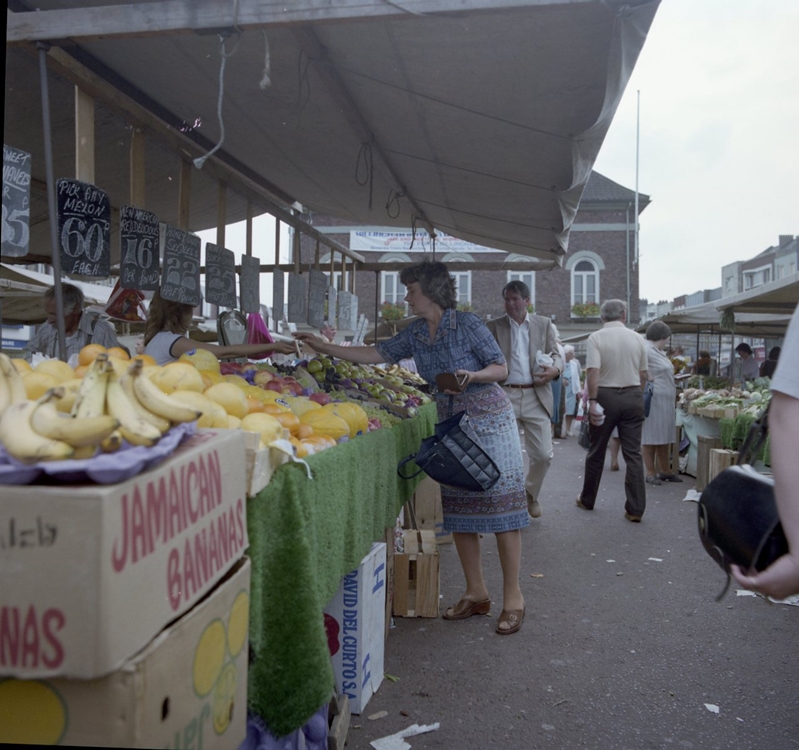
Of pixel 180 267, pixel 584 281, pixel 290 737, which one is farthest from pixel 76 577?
pixel 584 281

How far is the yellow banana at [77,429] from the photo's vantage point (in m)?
1.39

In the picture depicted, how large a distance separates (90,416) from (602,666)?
3111mm

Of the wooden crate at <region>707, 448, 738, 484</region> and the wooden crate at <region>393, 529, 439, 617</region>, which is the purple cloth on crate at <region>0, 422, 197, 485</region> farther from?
the wooden crate at <region>707, 448, 738, 484</region>

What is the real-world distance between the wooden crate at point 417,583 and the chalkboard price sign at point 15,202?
2693 millimetres

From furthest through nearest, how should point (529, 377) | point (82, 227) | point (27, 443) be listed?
point (529, 377) → point (82, 227) → point (27, 443)

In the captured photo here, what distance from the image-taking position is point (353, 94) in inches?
180

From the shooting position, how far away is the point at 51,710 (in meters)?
1.36

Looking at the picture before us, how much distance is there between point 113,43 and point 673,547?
5637 mm

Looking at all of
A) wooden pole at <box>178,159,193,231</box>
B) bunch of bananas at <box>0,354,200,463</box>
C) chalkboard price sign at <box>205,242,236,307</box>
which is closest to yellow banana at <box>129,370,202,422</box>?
bunch of bananas at <box>0,354,200,463</box>

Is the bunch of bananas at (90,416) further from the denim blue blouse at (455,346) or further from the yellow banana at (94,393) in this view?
the denim blue blouse at (455,346)

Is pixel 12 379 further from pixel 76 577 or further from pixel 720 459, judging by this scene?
pixel 720 459

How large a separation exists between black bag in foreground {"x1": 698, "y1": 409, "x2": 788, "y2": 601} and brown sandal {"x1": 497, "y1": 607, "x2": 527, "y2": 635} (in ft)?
7.63

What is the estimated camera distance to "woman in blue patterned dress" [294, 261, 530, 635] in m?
4.07

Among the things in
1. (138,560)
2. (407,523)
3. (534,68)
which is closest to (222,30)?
(534,68)
